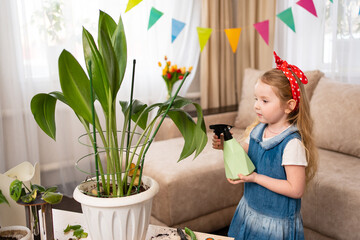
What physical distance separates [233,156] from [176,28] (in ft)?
6.75

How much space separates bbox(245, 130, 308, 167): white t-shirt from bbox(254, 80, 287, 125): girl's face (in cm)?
10

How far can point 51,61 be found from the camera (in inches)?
107

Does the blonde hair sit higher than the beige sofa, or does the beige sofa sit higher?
the blonde hair

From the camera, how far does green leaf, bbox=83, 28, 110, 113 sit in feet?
3.04

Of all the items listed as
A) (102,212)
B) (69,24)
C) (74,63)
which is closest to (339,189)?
(102,212)

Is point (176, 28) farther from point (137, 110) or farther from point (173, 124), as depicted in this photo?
point (137, 110)

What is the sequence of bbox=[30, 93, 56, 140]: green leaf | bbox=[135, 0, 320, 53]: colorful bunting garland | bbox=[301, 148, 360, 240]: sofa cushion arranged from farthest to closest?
bbox=[135, 0, 320, 53]: colorful bunting garland, bbox=[301, 148, 360, 240]: sofa cushion, bbox=[30, 93, 56, 140]: green leaf

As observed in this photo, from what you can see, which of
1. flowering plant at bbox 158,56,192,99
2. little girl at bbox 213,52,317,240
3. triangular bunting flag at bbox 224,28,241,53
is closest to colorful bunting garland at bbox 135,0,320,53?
triangular bunting flag at bbox 224,28,241,53

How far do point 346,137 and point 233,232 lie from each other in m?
1.02

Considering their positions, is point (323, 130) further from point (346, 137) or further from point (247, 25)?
point (247, 25)

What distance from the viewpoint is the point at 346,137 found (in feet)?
7.25

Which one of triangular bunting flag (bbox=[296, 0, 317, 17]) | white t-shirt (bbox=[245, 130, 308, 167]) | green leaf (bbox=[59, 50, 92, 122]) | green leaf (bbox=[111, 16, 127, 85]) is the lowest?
white t-shirt (bbox=[245, 130, 308, 167])

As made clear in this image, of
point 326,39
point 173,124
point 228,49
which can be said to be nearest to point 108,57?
point 173,124

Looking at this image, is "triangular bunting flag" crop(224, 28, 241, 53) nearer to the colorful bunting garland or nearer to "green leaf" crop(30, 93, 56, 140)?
the colorful bunting garland
